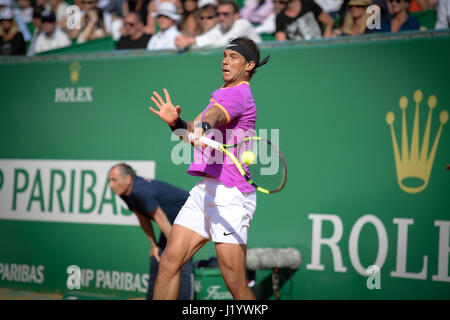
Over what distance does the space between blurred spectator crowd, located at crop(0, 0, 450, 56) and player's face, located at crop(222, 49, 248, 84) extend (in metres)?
2.46

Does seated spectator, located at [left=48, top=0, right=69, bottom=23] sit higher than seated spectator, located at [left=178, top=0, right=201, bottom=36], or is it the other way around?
seated spectator, located at [left=48, top=0, right=69, bottom=23]

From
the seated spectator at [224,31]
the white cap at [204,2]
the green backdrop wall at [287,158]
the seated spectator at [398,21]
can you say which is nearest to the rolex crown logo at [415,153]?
the green backdrop wall at [287,158]

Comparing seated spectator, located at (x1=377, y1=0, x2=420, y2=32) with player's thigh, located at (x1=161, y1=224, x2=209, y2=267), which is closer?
player's thigh, located at (x1=161, y1=224, x2=209, y2=267)

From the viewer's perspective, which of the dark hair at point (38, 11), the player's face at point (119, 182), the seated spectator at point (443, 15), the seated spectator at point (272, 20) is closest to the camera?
the seated spectator at point (443, 15)

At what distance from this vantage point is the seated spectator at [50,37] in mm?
7766

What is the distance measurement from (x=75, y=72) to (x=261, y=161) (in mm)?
4213

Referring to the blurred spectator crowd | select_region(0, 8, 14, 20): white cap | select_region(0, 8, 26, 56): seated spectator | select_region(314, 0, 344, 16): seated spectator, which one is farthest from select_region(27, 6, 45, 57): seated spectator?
select_region(314, 0, 344, 16): seated spectator

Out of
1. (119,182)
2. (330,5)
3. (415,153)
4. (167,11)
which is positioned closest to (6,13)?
(167,11)

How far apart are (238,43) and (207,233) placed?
1232 mm

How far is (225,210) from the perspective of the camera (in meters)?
3.59

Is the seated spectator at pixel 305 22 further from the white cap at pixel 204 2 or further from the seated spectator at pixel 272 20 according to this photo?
the white cap at pixel 204 2

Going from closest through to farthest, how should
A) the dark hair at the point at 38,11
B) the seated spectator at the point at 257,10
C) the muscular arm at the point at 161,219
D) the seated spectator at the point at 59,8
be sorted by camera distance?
the muscular arm at the point at 161,219 < the seated spectator at the point at 257,10 < the seated spectator at the point at 59,8 < the dark hair at the point at 38,11

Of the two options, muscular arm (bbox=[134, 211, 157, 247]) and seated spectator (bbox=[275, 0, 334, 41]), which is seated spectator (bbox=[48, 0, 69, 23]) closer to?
seated spectator (bbox=[275, 0, 334, 41])

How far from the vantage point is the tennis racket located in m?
3.57
